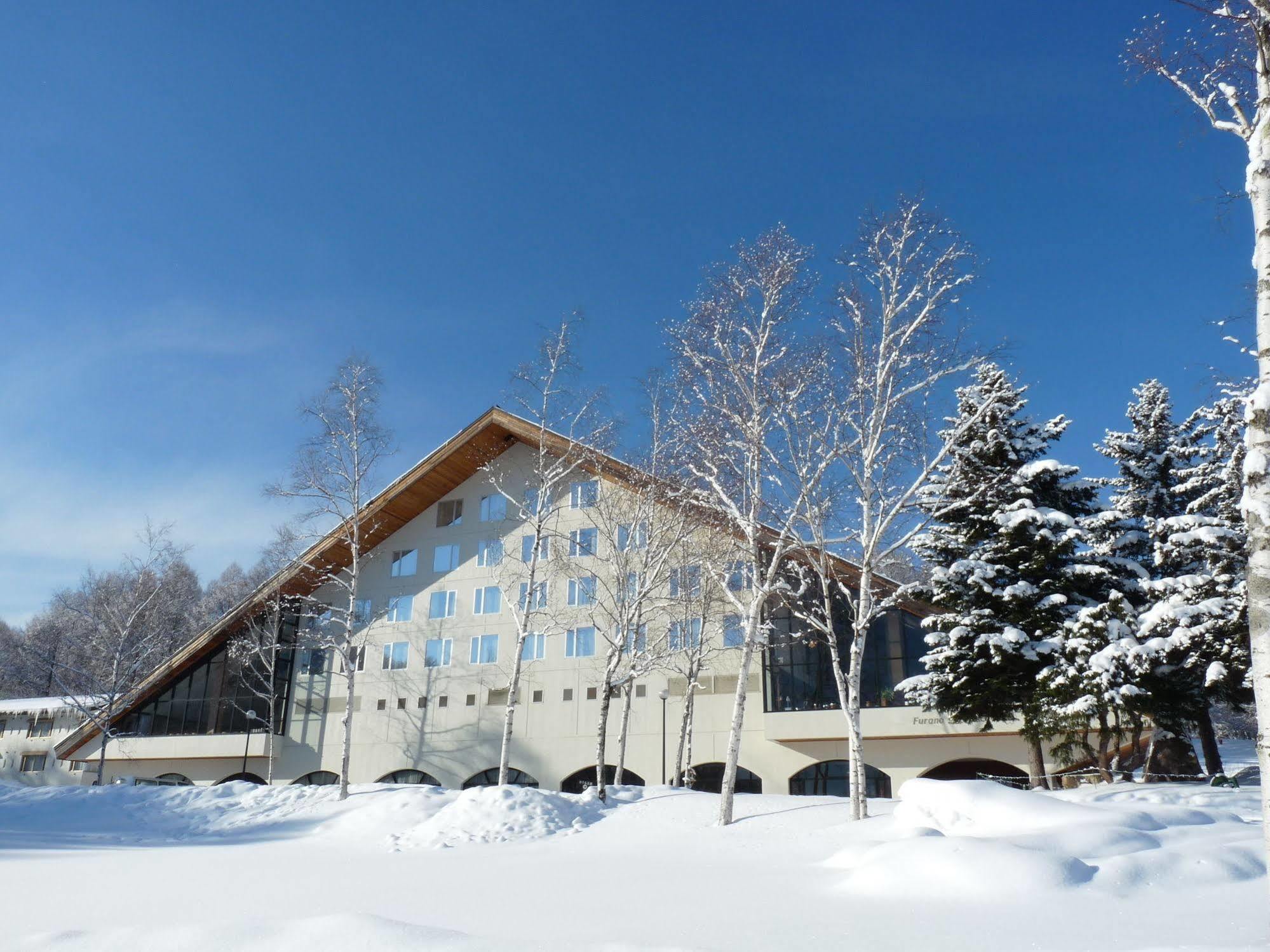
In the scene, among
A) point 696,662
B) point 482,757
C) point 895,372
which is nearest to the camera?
point 895,372

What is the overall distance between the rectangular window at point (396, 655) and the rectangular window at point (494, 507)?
5305mm

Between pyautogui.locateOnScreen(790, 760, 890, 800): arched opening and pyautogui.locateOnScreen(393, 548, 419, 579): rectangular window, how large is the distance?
15398 mm

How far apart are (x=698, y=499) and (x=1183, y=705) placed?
421 inches

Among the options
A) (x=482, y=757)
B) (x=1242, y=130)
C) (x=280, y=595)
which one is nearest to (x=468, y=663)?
(x=482, y=757)

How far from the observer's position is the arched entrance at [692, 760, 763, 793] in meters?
27.6

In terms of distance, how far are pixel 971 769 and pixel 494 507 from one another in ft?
58.0

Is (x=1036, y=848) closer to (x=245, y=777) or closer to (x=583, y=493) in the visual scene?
(x=583, y=493)

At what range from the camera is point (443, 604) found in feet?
107

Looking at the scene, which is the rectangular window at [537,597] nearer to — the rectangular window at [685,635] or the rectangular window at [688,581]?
the rectangular window at [685,635]

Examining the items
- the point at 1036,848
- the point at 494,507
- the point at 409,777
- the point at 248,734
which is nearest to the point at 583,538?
the point at 494,507

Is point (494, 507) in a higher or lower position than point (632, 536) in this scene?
higher

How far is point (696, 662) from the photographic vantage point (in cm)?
2462

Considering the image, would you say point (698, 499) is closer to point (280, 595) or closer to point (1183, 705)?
point (1183, 705)

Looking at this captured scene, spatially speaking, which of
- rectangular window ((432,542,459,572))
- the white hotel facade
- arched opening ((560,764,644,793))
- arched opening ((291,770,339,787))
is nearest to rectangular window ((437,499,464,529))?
the white hotel facade
